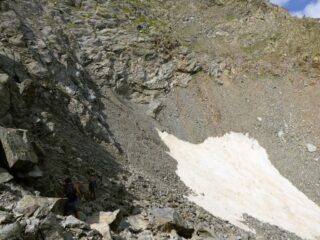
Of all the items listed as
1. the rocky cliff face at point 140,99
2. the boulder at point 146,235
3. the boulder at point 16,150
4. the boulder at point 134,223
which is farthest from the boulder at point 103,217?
the boulder at point 16,150

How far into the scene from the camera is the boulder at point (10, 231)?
13172 mm

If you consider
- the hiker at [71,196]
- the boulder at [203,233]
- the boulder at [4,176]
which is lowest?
the boulder at [203,233]

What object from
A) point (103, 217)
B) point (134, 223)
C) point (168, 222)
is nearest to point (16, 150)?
point (103, 217)

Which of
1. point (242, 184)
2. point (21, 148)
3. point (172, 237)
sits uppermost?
point (21, 148)

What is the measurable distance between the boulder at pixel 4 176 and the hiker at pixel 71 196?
2883 millimetres

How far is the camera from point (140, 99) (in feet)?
166

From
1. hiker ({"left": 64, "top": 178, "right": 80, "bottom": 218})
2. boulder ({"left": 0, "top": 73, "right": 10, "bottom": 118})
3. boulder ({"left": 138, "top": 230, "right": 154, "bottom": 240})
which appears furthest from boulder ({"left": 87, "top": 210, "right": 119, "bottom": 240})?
boulder ({"left": 0, "top": 73, "right": 10, "bottom": 118})

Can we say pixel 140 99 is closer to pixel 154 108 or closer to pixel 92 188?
pixel 154 108

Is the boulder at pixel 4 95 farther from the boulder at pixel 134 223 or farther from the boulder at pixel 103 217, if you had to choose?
the boulder at pixel 134 223

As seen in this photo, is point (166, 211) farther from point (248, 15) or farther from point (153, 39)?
point (248, 15)

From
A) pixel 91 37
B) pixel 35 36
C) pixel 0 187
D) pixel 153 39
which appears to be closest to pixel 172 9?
pixel 153 39

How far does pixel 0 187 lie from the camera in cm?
1645

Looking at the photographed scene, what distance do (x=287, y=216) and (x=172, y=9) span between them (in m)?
42.3

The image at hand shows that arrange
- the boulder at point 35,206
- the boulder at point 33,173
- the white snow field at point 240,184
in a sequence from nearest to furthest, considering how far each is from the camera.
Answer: the boulder at point 35,206 < the boulder at point 33,173 < the white snow field at point 240,184
